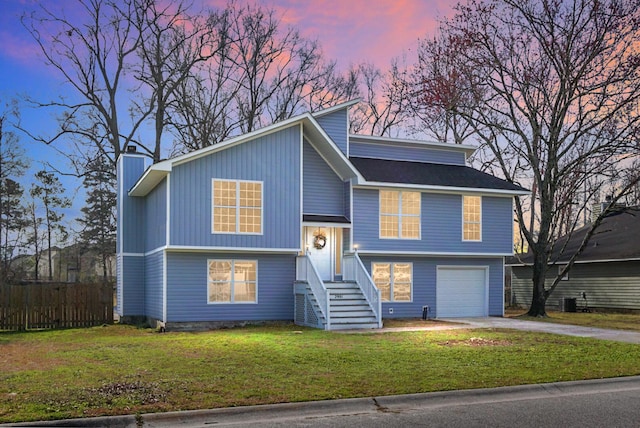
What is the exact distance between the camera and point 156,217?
2138 centimetres

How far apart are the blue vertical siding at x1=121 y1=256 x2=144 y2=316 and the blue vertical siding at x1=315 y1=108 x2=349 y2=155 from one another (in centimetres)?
884

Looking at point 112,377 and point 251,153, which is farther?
point 251,153

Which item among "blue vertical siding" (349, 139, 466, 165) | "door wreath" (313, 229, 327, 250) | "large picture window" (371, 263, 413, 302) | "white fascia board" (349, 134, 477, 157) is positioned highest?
"white fascia board" (349, 134, 477, 157)

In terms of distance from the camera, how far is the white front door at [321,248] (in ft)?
72.9

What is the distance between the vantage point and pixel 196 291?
19938 mm

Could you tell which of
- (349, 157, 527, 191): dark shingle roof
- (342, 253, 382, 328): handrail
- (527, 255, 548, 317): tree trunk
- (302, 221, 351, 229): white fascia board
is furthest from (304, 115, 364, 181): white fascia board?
(527, 255, 548, 317): tree trunk

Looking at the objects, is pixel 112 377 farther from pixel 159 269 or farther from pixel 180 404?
pixel 159 269

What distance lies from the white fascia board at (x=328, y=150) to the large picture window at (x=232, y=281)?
4.51 metres

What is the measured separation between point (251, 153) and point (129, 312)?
822 cm

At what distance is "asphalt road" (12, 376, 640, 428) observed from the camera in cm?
767

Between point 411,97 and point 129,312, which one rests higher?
point 411,97

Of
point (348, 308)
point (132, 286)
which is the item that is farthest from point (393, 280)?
point (132, 286)

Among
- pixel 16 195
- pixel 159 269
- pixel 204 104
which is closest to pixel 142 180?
pixel 159 269

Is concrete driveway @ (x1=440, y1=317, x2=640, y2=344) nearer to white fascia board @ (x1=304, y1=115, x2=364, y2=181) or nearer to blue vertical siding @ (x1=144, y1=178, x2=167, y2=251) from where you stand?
white fascia board @ (x1=304, y1=115, x2=364, y2=181)
